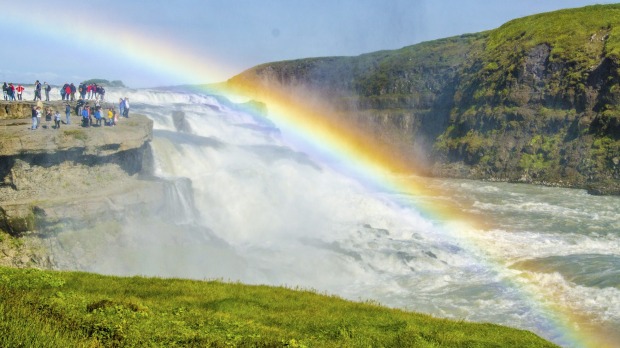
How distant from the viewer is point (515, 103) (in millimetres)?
70562

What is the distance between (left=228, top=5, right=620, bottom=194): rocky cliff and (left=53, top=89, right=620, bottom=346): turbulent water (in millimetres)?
13787

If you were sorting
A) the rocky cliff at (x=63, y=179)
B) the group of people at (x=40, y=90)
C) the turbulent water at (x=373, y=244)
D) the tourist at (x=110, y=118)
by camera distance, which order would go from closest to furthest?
1. the turbulent water at (x=373, y=244)
2. the rocky cliff at (x=63, y=179)
3. the tourist at (x=110, y=118)
4. the group of people at (x=40, y=90)

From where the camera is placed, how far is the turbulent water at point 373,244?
2280 cm

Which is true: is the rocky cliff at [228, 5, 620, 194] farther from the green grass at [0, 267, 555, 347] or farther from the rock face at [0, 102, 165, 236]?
the green grass at [0, 267, 555, 347]

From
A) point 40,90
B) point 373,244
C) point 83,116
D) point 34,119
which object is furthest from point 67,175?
point 373,244

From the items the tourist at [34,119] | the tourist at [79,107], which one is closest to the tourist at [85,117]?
the tourist at [34,119]

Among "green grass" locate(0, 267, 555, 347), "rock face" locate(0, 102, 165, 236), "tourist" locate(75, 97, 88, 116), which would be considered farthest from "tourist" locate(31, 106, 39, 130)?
"green grass" locate(0, 267, 555, 347)

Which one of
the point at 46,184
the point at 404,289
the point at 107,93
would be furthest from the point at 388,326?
the point at 107,93

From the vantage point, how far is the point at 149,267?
27984 millimetres

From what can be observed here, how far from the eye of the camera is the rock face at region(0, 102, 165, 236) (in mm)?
26125

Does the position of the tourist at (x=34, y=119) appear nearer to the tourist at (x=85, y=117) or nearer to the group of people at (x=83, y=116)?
the group of people at (x=83, y=116)

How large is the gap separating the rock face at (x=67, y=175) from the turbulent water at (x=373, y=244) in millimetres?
2227

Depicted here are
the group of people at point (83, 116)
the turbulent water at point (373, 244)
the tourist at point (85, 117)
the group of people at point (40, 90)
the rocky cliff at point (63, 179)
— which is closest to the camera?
the turbulent water at point (373, 244)

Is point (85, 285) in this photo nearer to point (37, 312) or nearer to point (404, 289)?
point (37, 312)
